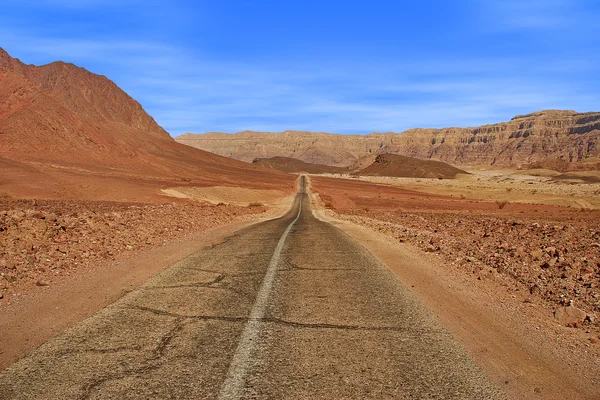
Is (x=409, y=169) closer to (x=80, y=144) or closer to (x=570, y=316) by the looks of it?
(x=80, y=144)

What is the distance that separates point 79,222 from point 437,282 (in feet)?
38.9

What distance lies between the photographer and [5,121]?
71.8 meters

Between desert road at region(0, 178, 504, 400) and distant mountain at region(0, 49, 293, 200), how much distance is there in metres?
35.1

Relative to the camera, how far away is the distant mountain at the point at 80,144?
44031 millimetres

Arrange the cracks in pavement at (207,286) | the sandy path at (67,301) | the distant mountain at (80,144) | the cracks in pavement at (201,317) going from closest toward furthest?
the sandy path at (67,301), the cracks in pavement at (201,317), the cracks in pavement at (207,286), the distant mountain at (80,144)

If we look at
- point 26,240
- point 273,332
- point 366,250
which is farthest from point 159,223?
point 273,332

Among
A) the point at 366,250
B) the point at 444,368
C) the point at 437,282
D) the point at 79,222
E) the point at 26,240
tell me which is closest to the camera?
the point at 444,368

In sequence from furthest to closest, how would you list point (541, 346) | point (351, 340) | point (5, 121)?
point (5, 121) → point (541, 346) → point (351, 340)

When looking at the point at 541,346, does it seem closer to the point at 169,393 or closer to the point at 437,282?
the point at 437,282

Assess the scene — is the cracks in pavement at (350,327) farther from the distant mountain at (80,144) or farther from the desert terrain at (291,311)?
the distant mountain at (80,144)

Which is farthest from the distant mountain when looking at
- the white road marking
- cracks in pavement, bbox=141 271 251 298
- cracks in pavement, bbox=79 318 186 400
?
cracks in pavement, bbox=79 318 186 400

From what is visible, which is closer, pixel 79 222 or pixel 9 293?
pixel 9 293

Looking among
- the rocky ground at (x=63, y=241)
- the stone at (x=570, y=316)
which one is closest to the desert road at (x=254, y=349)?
the stone at (x=570, y=316)

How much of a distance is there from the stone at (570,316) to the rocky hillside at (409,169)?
15349 centimetres
